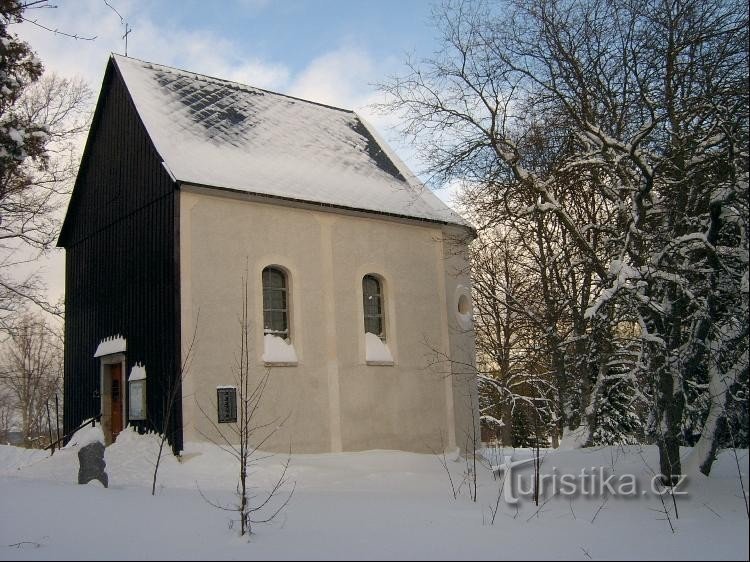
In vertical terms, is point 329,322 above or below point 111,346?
above

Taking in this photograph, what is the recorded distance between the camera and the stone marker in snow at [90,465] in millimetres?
11797

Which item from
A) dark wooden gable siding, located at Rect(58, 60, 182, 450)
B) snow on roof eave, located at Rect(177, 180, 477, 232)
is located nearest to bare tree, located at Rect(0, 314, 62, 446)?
dark wooden gable siding, located at Rect(58, 60, 182, 450)

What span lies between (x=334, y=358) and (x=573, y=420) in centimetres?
780

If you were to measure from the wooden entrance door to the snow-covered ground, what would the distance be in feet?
7.32

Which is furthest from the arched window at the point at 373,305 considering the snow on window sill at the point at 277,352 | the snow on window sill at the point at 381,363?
the snow on window sill at the point at 277,352

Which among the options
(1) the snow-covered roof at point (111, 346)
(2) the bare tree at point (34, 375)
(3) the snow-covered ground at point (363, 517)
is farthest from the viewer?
(2) the bare tree at point (34, 375)

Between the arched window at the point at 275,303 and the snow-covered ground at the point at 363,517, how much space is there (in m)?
2.83

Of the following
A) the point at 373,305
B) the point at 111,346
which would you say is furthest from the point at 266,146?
the point at 111,346

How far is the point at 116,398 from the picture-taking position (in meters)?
16.1

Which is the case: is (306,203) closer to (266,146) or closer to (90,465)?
(266,146)

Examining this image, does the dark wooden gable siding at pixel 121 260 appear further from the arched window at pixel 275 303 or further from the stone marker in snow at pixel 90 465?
the arched window at pixel 275 303

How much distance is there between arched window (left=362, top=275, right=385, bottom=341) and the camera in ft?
55.7

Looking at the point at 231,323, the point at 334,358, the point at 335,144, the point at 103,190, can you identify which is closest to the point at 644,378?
the point at 334,358

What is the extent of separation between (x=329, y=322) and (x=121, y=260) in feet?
15.7
